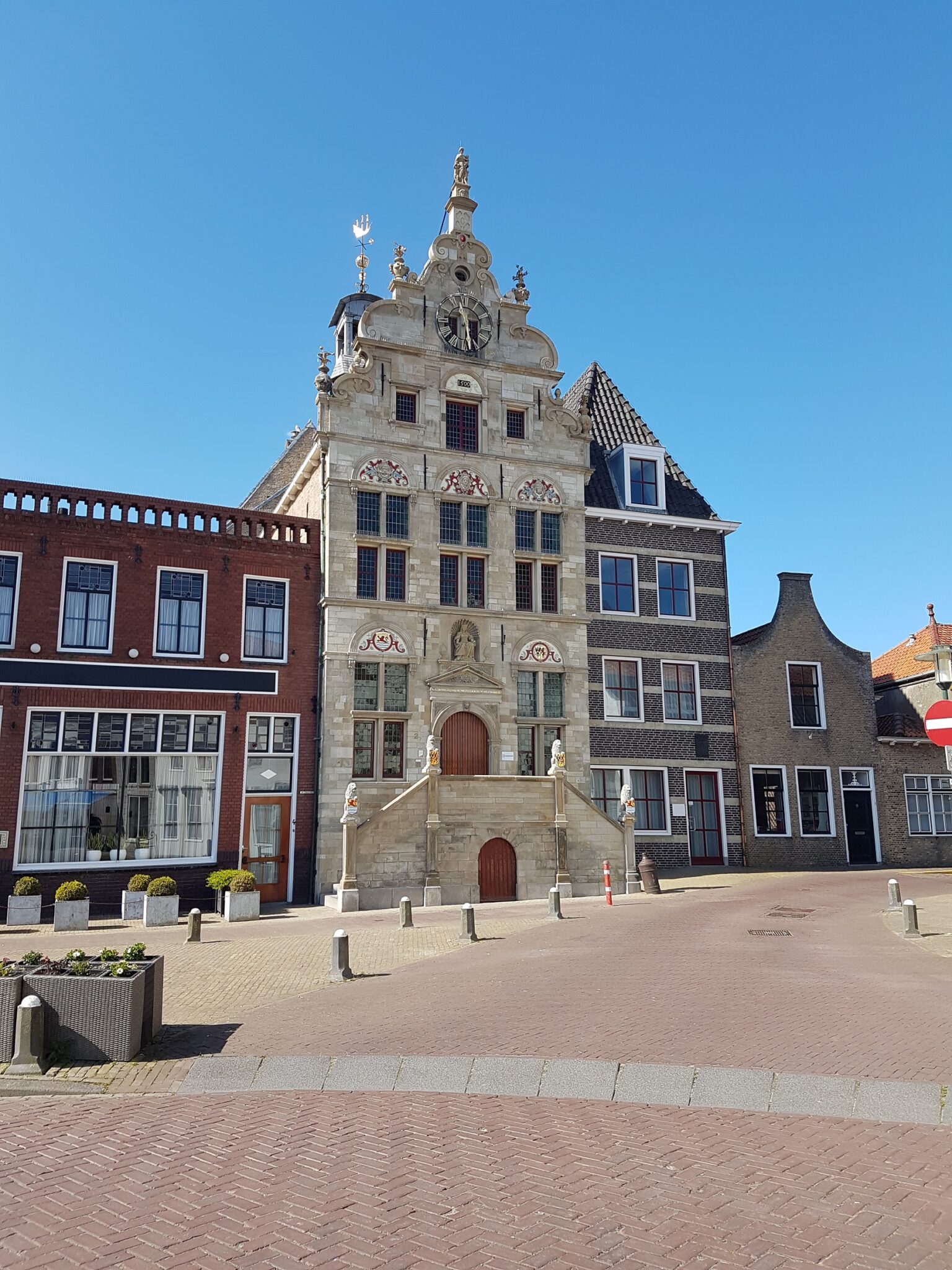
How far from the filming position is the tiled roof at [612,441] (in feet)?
109

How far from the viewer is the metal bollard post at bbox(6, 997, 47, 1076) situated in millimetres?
9367

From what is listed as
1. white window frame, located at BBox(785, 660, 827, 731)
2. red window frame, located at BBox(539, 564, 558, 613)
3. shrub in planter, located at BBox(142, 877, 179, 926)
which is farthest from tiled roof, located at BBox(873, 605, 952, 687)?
shrub in planter, located at BBox(142, 877, 179, 926)

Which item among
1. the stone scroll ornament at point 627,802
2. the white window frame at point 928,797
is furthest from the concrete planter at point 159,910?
the white window frame at point 928,797

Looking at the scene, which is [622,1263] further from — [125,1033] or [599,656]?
[599,656]

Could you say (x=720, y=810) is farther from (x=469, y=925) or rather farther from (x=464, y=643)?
(x=469, y=925)

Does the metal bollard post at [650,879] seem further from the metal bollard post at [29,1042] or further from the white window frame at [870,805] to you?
the metal bollard post at [29,1042]

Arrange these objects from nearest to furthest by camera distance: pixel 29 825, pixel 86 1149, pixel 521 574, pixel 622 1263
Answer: pixel 622 1263 < pixel 86 1149 < pixel 29 825 < pixel 521 574

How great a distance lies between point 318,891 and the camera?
85.6 feet

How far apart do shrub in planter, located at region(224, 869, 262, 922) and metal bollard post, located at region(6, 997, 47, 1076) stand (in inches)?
520

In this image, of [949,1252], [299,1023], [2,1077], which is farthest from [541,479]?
[949,1252]

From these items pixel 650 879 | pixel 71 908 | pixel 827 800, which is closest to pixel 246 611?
pixel 71 908

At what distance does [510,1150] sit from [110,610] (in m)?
21.9

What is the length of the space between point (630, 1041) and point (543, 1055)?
1017mm

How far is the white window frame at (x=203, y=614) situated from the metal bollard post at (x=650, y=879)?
12364mm
